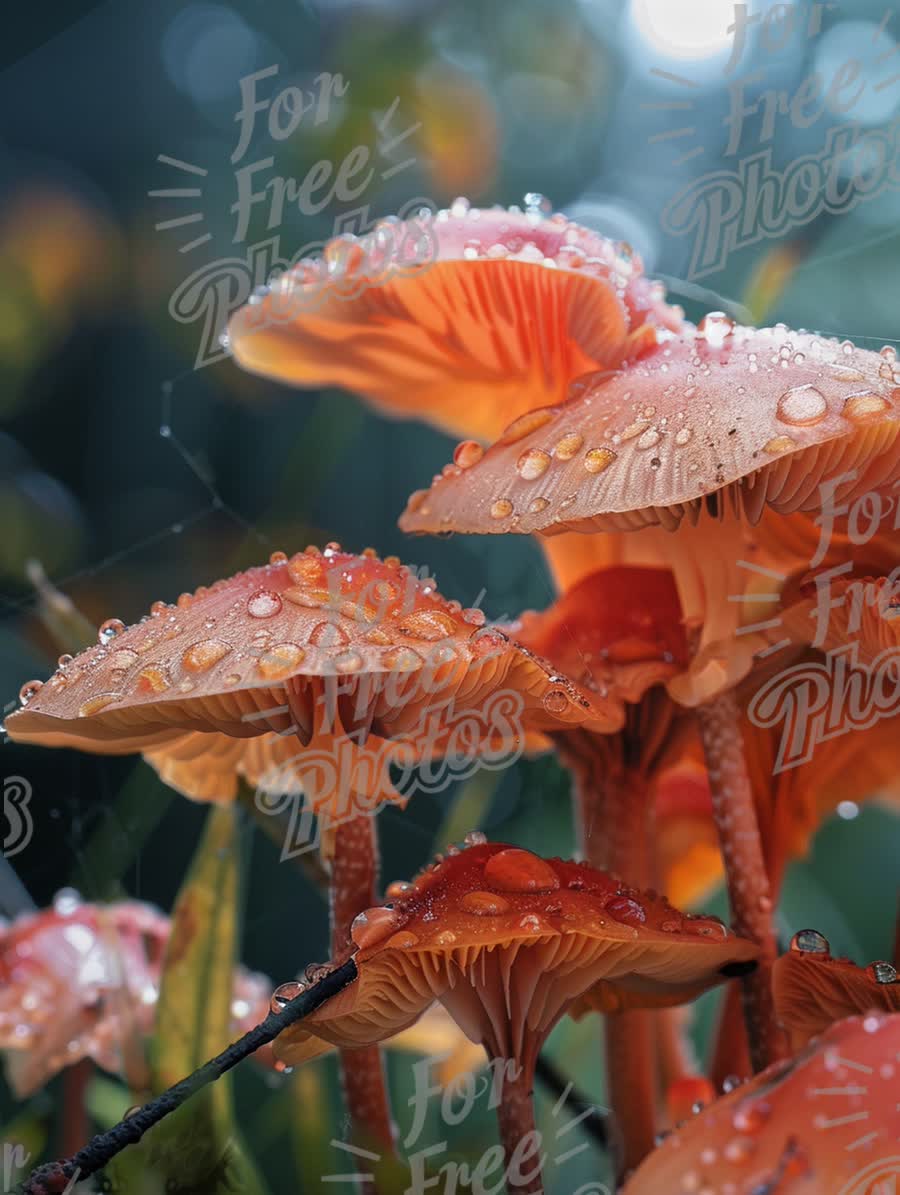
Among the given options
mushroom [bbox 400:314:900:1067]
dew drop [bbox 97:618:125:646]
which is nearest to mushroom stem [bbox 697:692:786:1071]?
mushroom [bbox 400:314:900:1067]

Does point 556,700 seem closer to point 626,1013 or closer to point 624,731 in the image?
point 624,731

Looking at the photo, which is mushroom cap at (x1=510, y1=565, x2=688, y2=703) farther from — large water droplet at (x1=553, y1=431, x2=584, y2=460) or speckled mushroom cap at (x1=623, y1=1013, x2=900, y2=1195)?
speckled mushroom cap at (x1=623, y1=1013, x2=900, y2=1195)

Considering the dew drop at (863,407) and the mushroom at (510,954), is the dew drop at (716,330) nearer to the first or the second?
the dew drop at (863,407)

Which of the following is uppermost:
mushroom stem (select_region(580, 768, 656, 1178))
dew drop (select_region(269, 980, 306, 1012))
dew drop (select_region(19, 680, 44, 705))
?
dew drop (select_region(19, 680, 44, 705))

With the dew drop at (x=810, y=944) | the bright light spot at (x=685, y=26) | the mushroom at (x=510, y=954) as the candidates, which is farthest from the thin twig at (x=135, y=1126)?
the bright light spot at (x=685, y=26)

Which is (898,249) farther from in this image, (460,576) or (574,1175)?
(574,1175)

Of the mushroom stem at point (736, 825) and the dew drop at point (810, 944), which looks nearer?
the dew drop at point (810, 944)

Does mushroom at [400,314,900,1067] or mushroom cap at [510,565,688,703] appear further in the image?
mushroom cap at [510,565,688,703]
